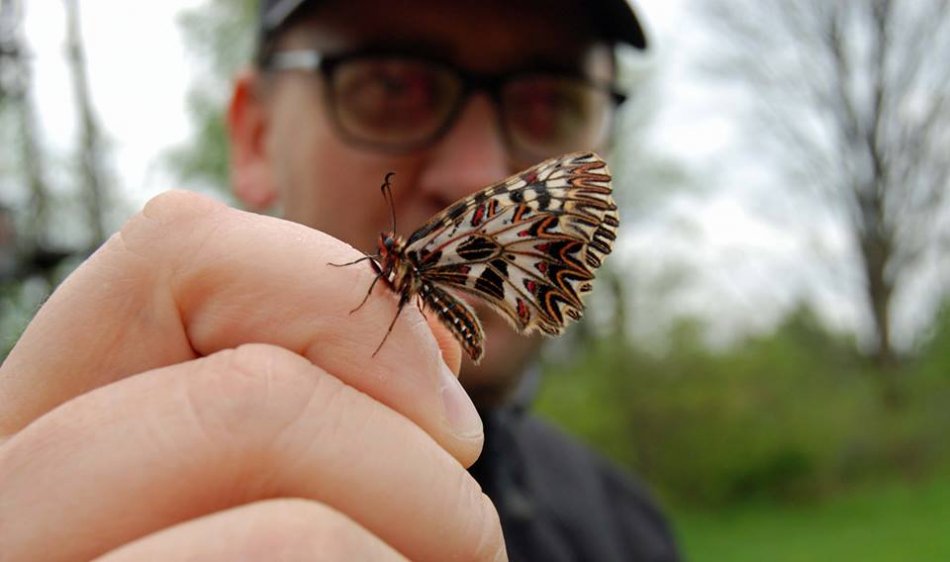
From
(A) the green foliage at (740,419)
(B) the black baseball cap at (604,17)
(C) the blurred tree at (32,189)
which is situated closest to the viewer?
(B) the black baseball cap at (604,17)

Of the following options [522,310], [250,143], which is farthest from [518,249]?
[250,143]

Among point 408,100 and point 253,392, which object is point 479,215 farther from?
point 408,100

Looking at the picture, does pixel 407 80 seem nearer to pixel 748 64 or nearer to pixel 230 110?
pixel 230 110

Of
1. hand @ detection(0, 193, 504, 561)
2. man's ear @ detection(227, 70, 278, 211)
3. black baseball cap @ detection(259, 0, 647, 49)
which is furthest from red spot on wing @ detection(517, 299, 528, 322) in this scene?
man's ear @ detection(227, 70, 278, 211)

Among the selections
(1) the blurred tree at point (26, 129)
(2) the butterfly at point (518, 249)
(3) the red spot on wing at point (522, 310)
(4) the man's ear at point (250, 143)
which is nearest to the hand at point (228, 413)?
(2) the butterfly at point (518, 249)

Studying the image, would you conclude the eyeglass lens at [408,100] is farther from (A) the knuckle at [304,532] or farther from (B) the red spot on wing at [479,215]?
(A) the knuckle at [304,532]

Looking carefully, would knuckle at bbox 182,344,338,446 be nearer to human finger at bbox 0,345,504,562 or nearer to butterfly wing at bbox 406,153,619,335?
human finger at bbox 0,345,504,562
